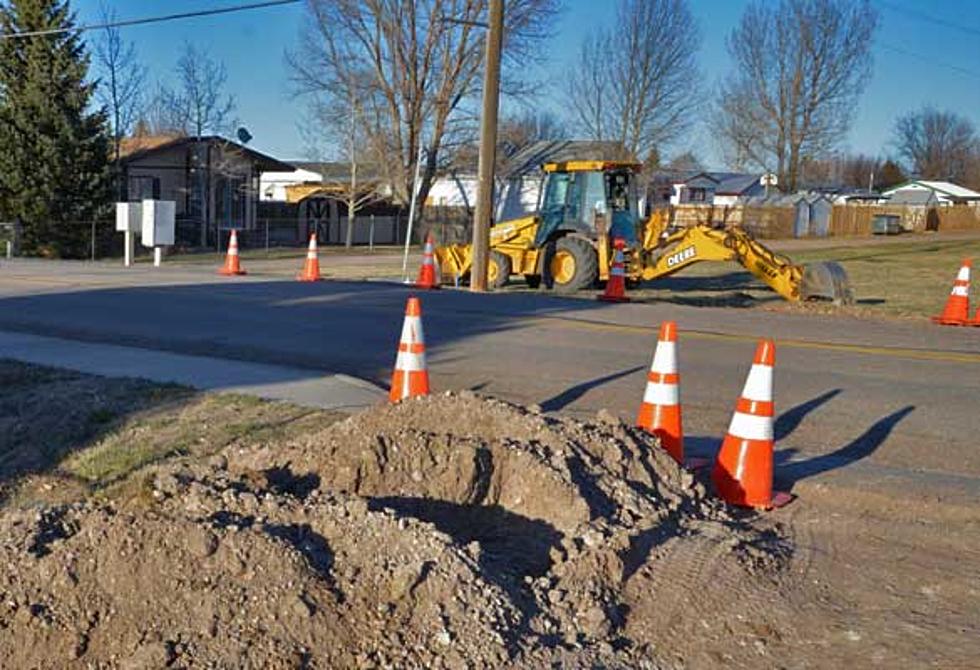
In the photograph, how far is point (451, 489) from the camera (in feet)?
17.3

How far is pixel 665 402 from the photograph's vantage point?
6.77 metres

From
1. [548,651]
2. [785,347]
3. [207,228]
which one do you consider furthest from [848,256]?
[548,651]

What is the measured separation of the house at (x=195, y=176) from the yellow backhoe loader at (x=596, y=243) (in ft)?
77.4

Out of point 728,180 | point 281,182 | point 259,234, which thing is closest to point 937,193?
point 728,180

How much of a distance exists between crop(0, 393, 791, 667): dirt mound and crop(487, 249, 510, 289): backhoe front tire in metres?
16.6

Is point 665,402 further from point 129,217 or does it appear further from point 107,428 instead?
point 129,217

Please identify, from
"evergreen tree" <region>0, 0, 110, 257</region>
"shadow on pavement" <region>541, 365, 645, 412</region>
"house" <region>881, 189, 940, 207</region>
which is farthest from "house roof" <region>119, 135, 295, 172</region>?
"house" <region>881, 189, 940, 207</region>

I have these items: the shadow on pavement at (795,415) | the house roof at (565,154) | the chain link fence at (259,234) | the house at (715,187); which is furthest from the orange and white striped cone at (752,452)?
the house at (715,187)

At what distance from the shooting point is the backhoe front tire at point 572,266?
20.9 metres

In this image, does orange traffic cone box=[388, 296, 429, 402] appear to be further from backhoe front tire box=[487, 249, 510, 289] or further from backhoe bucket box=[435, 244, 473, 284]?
backhoe bucket box=[435, 244, 473, 284]

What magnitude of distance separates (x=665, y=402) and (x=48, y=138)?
3385 cm

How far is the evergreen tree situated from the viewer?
117ft

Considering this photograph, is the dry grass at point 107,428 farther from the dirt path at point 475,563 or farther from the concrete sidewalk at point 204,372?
the dirt path at point 475,563

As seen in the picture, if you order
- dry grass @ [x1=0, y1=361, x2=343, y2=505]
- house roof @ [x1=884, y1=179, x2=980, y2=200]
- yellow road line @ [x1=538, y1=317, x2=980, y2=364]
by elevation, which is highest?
house roof @ [x1=884, y1=179, x2=980, y2=200]
